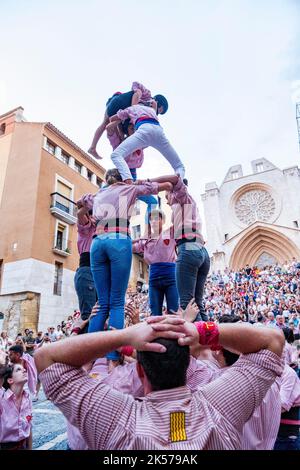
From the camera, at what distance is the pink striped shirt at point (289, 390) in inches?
131

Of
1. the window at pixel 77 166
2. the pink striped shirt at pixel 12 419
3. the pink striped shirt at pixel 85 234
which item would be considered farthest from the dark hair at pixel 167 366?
Result: the window at pixel 77 166

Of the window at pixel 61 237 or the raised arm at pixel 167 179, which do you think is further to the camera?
the window at pixel 61 237

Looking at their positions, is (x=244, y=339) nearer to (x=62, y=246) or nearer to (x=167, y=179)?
(x=167, y=179)

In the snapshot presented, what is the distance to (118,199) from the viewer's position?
3.09 metres

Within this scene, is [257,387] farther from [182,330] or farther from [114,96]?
[114,96]

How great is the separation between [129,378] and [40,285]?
710 inches

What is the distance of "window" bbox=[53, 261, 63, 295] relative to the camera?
20.0m

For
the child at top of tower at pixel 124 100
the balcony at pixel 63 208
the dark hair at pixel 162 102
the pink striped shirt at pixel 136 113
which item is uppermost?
the balcony at pixel 63 208

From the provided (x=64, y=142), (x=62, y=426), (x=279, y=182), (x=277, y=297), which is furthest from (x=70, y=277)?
(x=279, y=182)

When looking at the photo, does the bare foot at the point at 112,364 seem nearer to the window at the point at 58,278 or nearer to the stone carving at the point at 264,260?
the window at the point at 58,278

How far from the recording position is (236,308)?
1739 centimetres

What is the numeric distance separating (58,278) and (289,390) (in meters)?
18.4

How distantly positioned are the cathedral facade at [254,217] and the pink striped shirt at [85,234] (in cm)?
2938

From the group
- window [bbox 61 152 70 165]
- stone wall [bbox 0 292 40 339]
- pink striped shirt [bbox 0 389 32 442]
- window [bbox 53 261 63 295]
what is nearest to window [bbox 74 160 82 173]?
window [bbox 61 152 70 165]
